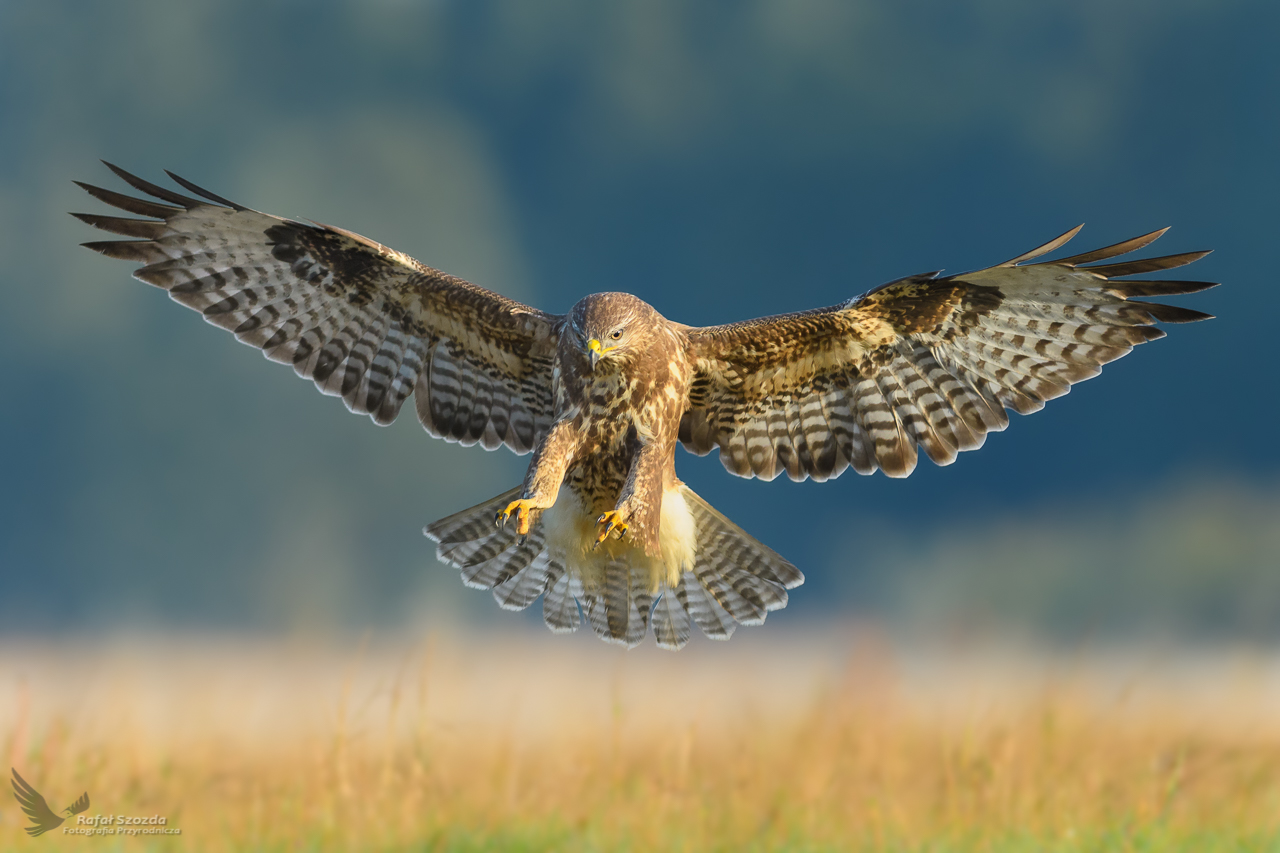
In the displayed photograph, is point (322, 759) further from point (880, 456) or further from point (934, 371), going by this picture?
point (934, 371)

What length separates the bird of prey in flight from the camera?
5.57m

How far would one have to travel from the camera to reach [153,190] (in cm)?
573

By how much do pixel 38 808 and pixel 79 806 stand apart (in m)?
0.19

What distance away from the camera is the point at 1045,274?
18.3 ft

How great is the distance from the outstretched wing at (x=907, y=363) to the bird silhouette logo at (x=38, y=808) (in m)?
3.87

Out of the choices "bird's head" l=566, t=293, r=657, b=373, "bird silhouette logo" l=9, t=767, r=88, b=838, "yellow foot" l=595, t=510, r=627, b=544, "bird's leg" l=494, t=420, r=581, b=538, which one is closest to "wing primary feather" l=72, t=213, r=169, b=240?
"bird's head" l=566, t=293, r=657, b=373

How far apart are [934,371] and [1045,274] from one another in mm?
841

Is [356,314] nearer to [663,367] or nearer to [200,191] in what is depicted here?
[200,191]

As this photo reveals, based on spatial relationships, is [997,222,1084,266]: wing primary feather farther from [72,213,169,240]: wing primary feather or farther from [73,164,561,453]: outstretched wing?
[72,213,169,240]: wing primary feather

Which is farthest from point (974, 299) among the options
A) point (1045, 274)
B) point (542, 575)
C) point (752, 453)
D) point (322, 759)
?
point (322, 759)

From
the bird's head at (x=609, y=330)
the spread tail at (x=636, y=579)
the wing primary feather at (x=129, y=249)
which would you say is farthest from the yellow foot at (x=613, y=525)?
the wing primary feather at (x=129, y=249)

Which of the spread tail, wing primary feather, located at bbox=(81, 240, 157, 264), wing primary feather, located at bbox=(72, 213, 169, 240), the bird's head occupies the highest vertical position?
wing primary feather, located at bbox=(72, 213, 169, 240)

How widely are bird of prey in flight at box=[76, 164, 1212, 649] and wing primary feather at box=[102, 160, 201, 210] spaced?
0.02 m

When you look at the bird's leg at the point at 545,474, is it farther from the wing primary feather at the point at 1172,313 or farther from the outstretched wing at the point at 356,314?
the wing primary feather at the point at 1172,313
